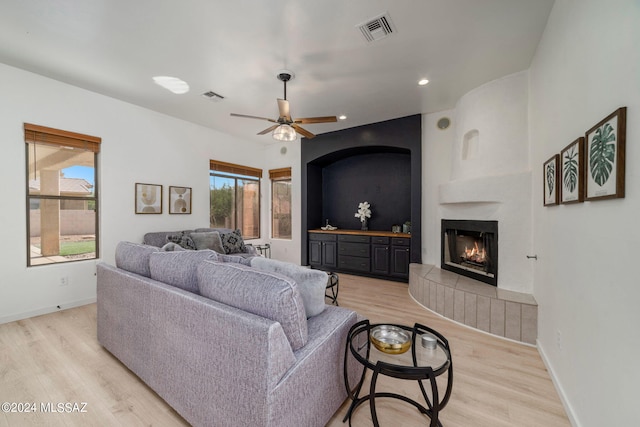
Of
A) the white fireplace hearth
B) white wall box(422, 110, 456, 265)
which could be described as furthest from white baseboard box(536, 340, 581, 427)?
white wall box(422, 110, 456, 265)

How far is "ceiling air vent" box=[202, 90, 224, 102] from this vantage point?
3537 mm

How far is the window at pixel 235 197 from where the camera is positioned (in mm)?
5277

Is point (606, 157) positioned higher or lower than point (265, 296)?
higher

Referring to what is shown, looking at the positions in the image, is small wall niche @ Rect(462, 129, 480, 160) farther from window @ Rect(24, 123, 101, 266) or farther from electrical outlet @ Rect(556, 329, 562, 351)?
window @ Rect(24, 123, 101, 266)

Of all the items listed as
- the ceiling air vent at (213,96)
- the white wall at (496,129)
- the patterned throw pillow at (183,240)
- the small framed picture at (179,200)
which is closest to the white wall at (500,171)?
the white wall at (496,129)

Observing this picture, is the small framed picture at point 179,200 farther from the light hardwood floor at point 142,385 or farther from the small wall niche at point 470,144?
the small wall niche at point 470,144

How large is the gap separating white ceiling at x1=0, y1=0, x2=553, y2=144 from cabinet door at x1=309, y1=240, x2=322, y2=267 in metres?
2.96

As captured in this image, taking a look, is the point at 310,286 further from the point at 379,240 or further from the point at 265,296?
the point at 379,240

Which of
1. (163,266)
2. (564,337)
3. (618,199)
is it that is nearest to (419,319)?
(564,337)

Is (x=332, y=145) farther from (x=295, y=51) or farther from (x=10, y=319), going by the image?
(x=10, y=319)

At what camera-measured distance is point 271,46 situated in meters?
2.53

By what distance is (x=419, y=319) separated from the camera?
9.96ft

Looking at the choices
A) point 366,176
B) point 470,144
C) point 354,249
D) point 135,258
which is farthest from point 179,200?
point 470,144

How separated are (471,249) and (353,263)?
216cm
